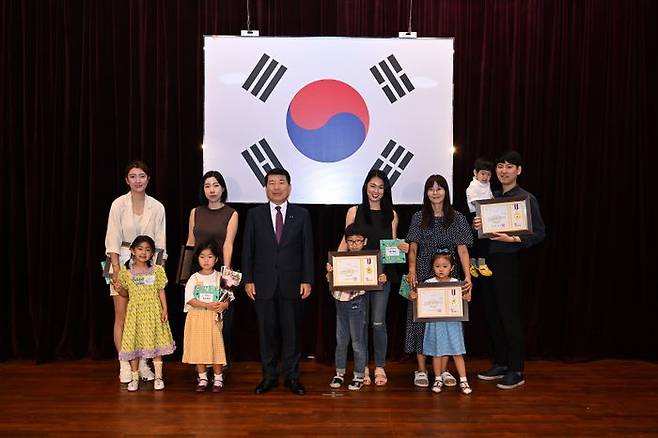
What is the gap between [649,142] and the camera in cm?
575

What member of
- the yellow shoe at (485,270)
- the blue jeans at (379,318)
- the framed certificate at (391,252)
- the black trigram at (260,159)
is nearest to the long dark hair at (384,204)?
the framed certificate at (391,252)

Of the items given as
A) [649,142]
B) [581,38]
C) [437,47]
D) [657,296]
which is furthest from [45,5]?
[657,296]

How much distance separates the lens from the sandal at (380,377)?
4.86m

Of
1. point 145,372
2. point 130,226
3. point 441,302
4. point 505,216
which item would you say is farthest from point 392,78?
point 145,372

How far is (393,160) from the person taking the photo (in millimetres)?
5484

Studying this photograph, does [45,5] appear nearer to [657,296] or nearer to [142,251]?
[142,251]

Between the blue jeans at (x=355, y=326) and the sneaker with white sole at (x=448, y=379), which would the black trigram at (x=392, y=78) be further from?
the sneaker with white sole at (x=448, y=379)

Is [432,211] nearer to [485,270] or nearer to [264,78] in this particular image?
[485,270]

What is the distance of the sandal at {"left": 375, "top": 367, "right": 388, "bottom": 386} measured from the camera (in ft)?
15.9

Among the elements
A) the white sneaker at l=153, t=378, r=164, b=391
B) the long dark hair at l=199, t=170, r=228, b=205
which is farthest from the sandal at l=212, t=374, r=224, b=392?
the long dark hair at l=199, t=170, r=228, b=205

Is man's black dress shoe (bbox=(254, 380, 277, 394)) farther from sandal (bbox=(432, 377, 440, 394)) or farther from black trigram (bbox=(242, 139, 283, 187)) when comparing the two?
black trigram (bbox=(242, 139, 283, 187))

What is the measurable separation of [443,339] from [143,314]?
6.42 ft

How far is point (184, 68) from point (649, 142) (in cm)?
373

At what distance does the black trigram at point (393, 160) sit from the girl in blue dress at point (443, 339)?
0.94 meters
